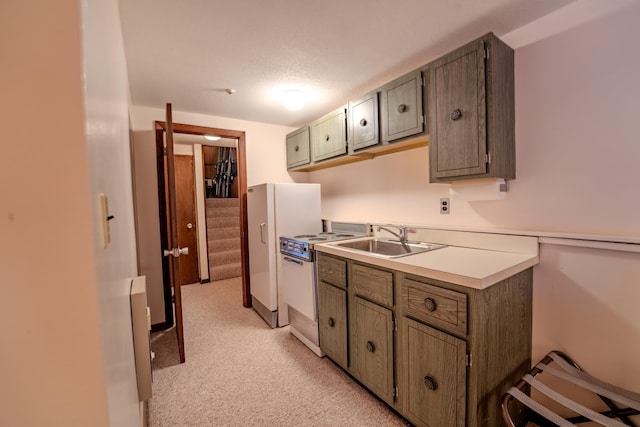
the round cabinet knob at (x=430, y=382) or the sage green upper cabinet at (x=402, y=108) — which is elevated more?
the sage green upper cabinet at (x=402, y=108)

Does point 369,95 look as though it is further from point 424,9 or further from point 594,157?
point 594,157

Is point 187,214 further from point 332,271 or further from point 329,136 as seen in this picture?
point 332,271

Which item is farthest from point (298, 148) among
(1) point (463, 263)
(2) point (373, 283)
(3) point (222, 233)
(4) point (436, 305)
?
(3) point (222, 233)

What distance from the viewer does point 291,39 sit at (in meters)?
1.67

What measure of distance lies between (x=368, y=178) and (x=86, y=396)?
8.44 ft

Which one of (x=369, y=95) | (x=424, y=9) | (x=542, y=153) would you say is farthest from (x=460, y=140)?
(x=369, y=95)

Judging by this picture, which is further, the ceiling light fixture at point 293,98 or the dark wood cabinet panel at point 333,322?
the ceiling light fixture at point 293,98

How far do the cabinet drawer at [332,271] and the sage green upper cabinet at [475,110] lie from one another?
92 centimetres

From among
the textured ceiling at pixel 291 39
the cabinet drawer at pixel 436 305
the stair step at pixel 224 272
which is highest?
the textured ceiling at pixel 291 39

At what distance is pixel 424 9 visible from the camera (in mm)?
1439

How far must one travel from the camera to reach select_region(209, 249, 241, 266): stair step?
4.64 m

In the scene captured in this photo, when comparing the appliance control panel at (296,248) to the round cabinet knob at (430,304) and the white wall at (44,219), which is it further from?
the white wall at (44,219)

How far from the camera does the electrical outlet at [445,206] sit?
204 cm

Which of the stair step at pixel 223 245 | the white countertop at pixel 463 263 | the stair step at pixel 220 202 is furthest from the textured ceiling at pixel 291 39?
the stair step at pixel 223 245
